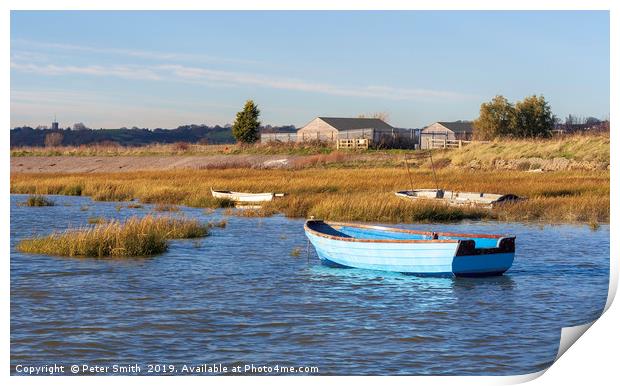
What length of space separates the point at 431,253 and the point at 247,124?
218ft

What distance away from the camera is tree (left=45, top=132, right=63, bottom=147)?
221ft

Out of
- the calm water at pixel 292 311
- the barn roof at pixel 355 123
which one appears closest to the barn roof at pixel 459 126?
the barn roof at pixel 355 123

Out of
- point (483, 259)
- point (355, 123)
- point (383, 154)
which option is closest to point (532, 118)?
point (383, 154)

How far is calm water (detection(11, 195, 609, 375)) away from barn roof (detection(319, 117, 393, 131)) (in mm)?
68274

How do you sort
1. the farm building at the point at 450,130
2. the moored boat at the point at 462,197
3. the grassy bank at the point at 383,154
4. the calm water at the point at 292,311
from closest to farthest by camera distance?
1. the calm water at the point at 292,311
2. the moored boat at the point at 462,197
3. the grassy bank at the point at 383,154
4. the farm building at the point at 450,130

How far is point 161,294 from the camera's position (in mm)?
18875

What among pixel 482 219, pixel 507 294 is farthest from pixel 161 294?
pixel 482 219

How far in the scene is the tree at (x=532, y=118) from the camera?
75.2 metres

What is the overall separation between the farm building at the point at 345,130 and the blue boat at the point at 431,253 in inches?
2345

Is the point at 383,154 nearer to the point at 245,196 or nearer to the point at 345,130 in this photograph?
the point at 345,130

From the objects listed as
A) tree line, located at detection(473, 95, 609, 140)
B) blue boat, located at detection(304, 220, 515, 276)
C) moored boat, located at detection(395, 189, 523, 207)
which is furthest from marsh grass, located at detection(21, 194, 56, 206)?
tree line, located at detection(473, 95, 609, 140)

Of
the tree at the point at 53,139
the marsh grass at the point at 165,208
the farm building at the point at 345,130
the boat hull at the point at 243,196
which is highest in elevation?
the farm building at the point at 345,130

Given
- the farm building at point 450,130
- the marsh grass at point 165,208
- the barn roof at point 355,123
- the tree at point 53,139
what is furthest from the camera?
the barn roof at point 355,123

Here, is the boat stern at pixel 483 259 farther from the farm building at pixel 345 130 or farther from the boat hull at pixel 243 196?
the farm building at pixel 345 130
